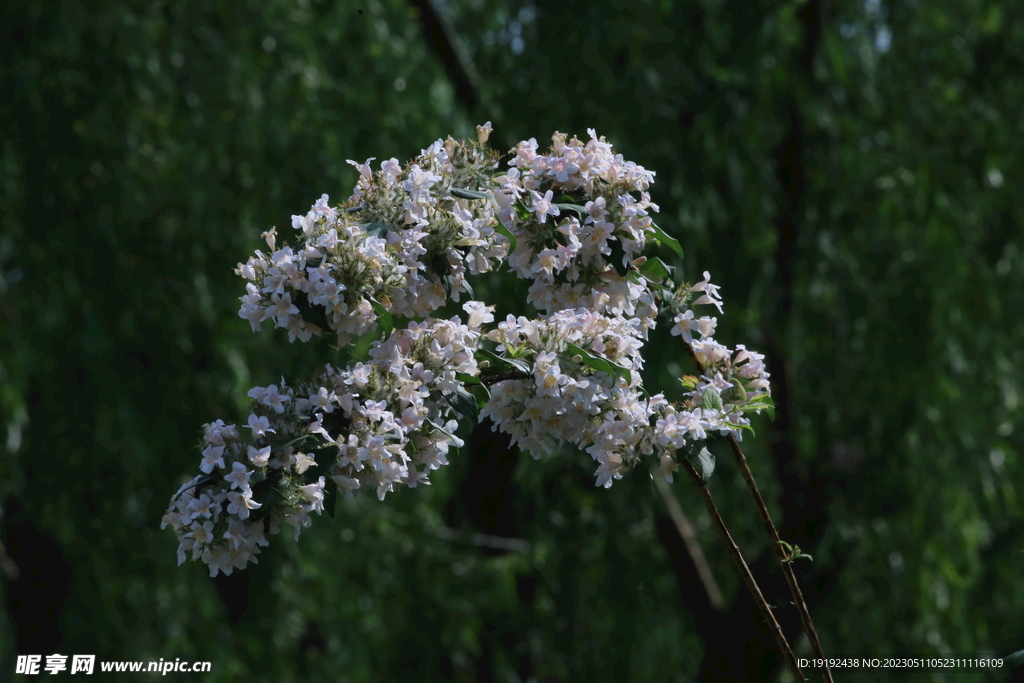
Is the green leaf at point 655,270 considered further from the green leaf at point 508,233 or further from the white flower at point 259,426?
the white flower at point 259,426

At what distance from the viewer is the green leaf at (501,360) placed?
106cm

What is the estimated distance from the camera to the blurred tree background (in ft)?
9.79

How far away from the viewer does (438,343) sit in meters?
1.07

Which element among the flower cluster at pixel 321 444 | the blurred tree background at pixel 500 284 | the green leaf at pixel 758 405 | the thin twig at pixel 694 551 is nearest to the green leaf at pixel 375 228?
the flower cluster at pixel 321 444

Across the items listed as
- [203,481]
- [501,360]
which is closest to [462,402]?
[501,360]

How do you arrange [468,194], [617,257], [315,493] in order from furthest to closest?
1. [617,257]
2. [468,194]
3. [315,493]

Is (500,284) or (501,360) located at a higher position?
(500,284)

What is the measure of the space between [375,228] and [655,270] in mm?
385

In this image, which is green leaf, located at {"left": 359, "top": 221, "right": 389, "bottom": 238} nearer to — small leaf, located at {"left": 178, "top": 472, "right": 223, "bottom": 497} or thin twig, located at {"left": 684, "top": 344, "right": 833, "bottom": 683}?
small leaf, located at {"left": 178, "top": 472, "right": 223, "bottom": 497}

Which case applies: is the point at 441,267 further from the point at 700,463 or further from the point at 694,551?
the point at 694,551

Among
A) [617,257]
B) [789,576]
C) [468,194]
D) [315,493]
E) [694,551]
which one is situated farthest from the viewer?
[694,551]

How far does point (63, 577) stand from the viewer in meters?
3.21

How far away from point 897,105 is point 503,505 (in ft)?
6.19

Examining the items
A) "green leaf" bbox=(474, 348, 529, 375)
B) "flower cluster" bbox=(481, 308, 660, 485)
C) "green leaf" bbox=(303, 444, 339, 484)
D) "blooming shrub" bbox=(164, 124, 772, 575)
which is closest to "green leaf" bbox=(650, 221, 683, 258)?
"blooming shrub" bbox=(164, 124, 772, 575)
